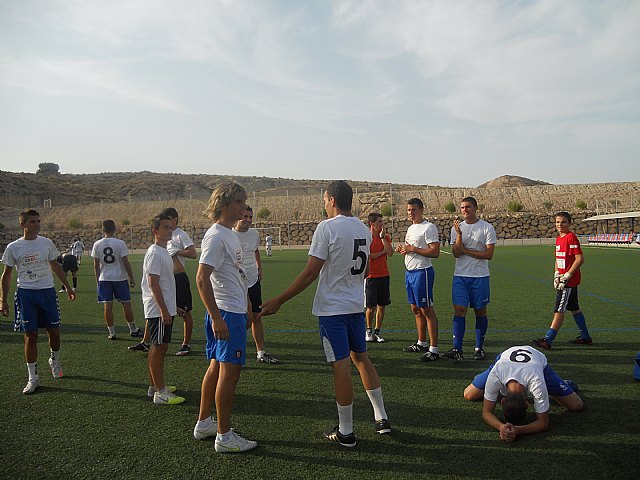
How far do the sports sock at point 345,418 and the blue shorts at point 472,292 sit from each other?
2611mm

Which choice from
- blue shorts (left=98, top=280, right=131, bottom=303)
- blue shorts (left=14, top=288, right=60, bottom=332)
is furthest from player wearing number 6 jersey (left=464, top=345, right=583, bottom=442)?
blue shorts (left=98, top=280, right=131, bottom=303)

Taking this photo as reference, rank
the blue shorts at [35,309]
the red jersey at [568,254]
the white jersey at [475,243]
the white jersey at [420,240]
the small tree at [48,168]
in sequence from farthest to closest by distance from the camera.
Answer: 1. the small tree at [48,168]
2. the red jersey at [568,254]
3. the white jersey at [420,240]
4. the white jersey at [475,243]
5. the blue shorts at [35,309]

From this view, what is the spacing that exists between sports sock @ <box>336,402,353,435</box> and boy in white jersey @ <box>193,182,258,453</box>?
0.65 m

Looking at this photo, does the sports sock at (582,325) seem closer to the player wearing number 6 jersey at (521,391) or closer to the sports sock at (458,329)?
the sports sock at (458,329)

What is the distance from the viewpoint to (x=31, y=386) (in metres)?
5.05

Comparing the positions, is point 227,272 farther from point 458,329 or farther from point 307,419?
point 458,329

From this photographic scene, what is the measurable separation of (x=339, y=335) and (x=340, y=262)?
1.78 ft

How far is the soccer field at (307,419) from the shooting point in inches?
131

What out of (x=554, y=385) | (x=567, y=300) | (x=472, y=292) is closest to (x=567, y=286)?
(x=567, y=300)

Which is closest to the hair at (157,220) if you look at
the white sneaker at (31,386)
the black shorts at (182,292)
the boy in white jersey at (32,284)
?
the boy in white jersey at (32,284)

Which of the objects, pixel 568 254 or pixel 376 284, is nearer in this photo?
pixel 568 254

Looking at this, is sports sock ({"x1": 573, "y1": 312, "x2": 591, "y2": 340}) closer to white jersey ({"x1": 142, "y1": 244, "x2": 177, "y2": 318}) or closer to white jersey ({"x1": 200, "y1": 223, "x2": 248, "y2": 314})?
white jersey ({"x1": 200, "y1": 223, "x2": 248, "y2": 314})

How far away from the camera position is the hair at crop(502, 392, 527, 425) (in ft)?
11.9

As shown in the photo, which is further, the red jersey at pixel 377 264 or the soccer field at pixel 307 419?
the red jersey at pixel 377 264
